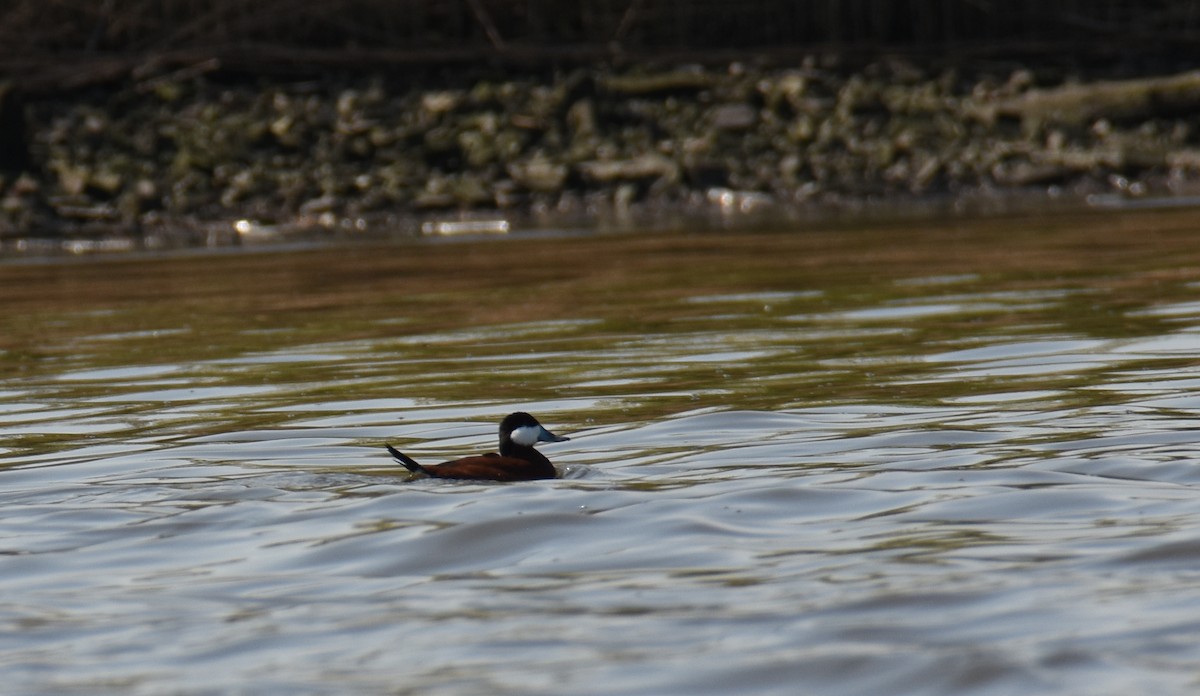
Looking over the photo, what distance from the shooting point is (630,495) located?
737 centimetres

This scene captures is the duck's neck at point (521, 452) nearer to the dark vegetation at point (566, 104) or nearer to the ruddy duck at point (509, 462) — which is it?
the ruddy duck at point (509, 462)

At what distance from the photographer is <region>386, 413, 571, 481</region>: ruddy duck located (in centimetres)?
765

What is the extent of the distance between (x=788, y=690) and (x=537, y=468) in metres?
3.00

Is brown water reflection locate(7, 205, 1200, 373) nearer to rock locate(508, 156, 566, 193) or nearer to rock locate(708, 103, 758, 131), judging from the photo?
rock locate(508, 156, 566, 193)

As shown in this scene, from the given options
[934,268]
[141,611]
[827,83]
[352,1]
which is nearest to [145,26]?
[352,1]

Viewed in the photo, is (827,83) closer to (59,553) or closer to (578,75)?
(578,75)

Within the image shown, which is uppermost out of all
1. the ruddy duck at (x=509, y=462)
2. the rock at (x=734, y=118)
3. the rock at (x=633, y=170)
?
the rock at (x=734, y=118)

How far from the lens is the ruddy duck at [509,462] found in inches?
301

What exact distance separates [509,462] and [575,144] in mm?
18169

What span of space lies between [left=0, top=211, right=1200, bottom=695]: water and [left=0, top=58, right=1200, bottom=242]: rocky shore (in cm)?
908

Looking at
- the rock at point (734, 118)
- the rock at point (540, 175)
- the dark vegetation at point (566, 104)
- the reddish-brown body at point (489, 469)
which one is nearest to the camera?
the reddish-brown body at point (489, 469)

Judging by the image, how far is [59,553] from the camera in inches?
266

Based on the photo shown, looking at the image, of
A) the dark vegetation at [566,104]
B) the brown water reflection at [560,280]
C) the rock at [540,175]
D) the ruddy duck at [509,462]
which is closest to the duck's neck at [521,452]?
the ruddy duck at [509,462]

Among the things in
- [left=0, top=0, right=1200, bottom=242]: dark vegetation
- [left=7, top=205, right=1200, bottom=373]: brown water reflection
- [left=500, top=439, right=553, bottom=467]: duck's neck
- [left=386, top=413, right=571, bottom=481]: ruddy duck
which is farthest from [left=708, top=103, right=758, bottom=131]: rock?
[left=500, top=439, right=553, bottom=467]: duck's neck
